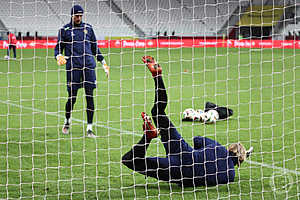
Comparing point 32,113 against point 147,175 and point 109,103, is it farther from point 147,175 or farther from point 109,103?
point 147,175

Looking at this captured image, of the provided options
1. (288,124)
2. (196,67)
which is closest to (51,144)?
(288,124)

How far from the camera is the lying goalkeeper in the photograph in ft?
16.3

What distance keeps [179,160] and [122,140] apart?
2.42m

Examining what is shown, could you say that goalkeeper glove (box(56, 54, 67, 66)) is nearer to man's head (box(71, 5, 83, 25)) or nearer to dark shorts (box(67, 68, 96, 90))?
dark shorts (box(67, 68, 96, 90))

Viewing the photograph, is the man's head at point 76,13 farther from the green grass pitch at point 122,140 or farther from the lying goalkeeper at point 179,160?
the lying goalkeeper at point 179,160

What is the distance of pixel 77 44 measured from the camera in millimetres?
7480

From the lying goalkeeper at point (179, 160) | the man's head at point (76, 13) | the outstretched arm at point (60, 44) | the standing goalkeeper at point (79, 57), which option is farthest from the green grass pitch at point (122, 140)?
the man's head at point (76, 13)

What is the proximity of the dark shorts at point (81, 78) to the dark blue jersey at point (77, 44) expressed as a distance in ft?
0.24

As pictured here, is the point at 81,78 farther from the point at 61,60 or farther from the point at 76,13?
the point at 76,13

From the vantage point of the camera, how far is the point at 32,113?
9672mm

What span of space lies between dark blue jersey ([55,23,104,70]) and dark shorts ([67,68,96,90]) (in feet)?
0.24

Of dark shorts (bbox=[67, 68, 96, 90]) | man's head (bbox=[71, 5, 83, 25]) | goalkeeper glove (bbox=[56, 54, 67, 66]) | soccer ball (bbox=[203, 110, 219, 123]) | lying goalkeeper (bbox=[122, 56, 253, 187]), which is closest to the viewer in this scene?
lying goalkeeper (bbox=[122, 56, 253, 187])

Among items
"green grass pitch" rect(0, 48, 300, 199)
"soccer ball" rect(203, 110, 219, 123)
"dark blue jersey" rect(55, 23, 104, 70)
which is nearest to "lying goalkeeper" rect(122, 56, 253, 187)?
"green grass pitch" rect(0, 48, 300, 199)

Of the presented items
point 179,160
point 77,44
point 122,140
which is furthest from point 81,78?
point 179,160
